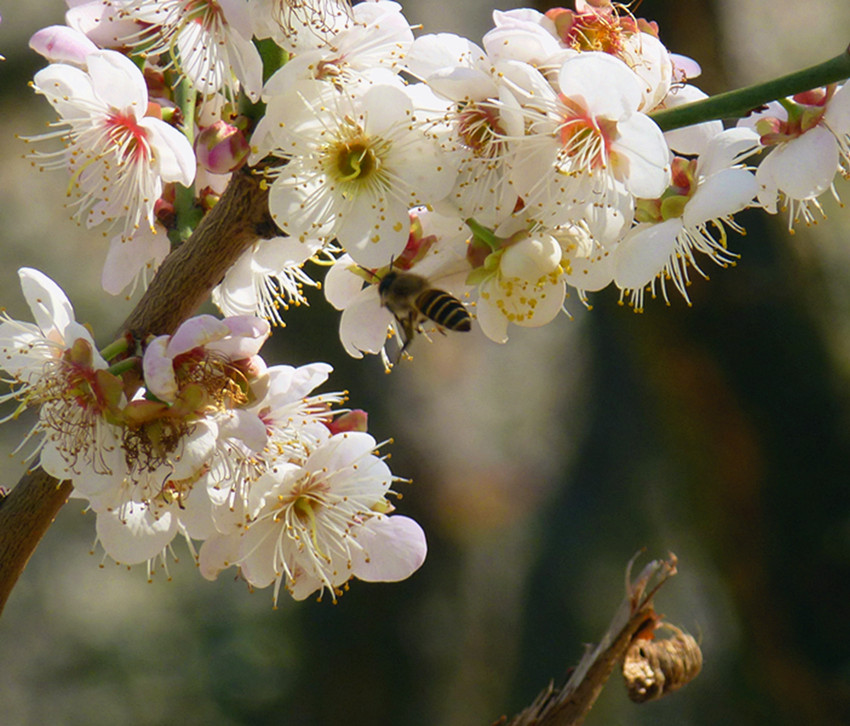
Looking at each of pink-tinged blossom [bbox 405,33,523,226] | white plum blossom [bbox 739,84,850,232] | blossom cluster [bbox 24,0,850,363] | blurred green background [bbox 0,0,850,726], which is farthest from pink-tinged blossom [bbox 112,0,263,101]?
blurred green background [bbox 0,0,850,726]

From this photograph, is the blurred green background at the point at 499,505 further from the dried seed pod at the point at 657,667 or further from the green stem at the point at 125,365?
the green stem at the point at 125,365

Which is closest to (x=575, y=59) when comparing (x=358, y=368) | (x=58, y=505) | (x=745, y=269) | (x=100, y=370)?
(x=100, y=370)

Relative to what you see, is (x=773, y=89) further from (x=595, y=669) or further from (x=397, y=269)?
(x=595, y=669)

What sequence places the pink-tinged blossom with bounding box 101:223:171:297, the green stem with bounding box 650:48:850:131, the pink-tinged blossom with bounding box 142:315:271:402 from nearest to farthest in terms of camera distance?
the green stem with bounding box 650:48:850:131 < the pink-tinged blossom with bounding box 142:315:271:402 < the pink-tinged blossom with bounding box 101:223:171:297

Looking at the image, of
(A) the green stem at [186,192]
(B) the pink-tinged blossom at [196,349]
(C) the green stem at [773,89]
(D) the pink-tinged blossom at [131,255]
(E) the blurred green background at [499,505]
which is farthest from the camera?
(E) the blurred green background at [499,505]

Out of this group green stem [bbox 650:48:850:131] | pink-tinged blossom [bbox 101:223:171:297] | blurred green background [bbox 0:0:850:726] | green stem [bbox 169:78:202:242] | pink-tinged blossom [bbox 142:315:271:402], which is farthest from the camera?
blurred green background [bbox 0:0:850:726]

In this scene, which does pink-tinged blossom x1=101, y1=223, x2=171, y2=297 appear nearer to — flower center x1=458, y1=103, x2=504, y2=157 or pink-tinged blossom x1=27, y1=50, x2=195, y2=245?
pink-tinged blossom x1=27, y1=50, x2=195, y2=245

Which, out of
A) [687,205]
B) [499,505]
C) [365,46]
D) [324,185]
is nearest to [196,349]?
[324,185]

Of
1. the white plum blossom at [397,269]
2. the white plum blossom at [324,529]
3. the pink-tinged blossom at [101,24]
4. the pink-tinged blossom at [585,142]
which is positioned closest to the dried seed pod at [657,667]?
the white plum blossom at [324,529]
